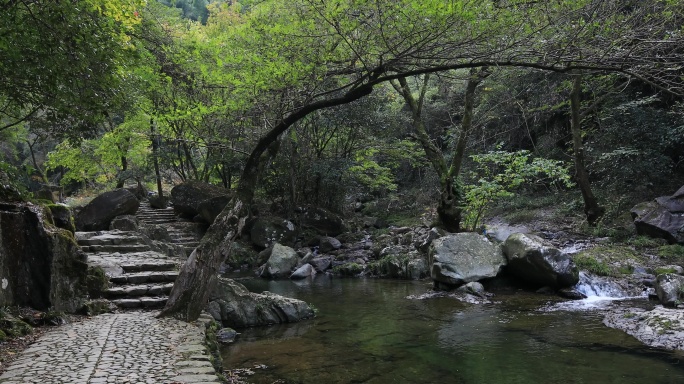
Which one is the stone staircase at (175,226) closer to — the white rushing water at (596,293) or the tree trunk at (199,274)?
the tree trunk at (199,274)

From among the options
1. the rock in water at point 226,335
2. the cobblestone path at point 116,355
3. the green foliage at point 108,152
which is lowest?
the rock in water at point 226,335

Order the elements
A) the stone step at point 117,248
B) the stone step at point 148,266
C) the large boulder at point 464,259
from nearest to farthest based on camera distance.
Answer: the stone step at point 148,266, the stone step at point 117,248, the large boulder at point 464,259

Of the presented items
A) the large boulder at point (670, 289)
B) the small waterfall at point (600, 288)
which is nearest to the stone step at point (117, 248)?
the small waterfall at point (600, 288)

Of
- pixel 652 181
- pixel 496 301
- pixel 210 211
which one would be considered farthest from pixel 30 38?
pixel 652 181

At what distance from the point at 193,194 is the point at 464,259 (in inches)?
486

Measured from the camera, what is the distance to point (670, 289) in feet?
29.2

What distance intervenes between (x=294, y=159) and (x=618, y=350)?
14.9m

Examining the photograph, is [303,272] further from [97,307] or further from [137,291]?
[97,307]

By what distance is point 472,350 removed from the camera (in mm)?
6977

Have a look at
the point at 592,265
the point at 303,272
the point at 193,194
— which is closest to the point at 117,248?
the point at 303,272

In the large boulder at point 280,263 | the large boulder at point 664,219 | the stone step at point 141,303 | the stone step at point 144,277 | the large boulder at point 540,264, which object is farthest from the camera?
the large boulder at point 280,263

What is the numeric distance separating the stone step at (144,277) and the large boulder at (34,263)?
105 cm

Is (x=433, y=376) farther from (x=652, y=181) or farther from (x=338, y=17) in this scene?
(x=652, y=181)

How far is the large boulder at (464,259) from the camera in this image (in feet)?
37.3
